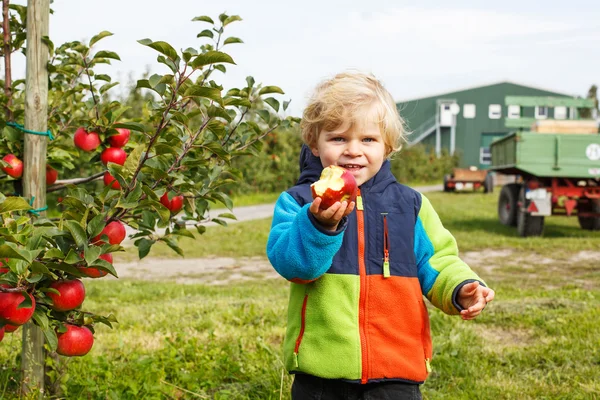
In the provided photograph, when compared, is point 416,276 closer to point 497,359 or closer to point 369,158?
point 369,158

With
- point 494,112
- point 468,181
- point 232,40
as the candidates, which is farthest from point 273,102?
point 494,112

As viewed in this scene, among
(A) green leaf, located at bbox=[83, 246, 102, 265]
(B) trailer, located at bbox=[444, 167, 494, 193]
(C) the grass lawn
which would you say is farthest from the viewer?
(B) trailer, located at bbox=[444, 167, 494, 193]

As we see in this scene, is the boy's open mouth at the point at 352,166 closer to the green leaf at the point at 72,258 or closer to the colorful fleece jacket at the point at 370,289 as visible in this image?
the colorful fleece jacket at the point at 370,289

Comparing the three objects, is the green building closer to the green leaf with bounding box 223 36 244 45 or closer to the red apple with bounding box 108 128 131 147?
the red apple with bounding box 108 128 131 147

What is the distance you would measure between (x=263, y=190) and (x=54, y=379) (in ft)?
57.8

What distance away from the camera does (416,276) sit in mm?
2027

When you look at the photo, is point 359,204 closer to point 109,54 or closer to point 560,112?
point 109,54

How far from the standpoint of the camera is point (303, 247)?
5.67 feet

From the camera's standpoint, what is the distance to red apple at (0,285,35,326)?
1786mm

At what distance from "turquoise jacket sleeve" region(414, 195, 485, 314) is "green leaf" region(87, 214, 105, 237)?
3.12ft

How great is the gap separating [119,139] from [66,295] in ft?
2.53

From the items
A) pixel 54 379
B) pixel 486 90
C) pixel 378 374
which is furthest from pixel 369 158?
pixel 486 90

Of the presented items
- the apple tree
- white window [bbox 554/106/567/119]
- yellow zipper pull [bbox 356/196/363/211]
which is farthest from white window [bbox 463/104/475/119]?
yellow zipper pull [bbox 356/196/363/211]

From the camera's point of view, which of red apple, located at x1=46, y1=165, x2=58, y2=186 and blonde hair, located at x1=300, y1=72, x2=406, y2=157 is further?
red apple, located at x1=46, y1=165, x2=58, y2=186
